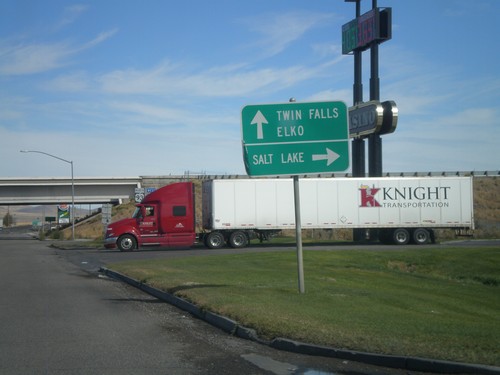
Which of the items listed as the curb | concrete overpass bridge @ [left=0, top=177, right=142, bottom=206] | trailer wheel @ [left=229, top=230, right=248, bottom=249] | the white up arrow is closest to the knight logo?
trailer wheel @ [left=229, top=230, right=248, bottom=249]

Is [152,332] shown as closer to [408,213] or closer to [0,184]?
[408,213]

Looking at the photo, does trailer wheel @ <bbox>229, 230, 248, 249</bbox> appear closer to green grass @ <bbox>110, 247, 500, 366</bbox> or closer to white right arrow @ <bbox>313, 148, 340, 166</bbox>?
green grass @ <bbox>110, 247, 500, 366</bbox>

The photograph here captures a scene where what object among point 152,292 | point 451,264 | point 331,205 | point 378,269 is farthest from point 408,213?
point 152,292

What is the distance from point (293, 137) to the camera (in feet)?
43.4

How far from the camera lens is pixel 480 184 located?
7219cm

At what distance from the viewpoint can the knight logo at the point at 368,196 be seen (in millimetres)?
36531

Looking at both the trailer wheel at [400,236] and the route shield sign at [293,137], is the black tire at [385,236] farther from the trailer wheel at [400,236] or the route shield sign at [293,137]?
the route shield sign at [293,137]

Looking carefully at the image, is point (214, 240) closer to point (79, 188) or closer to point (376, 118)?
point (376, 118)

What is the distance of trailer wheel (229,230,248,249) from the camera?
3594cm

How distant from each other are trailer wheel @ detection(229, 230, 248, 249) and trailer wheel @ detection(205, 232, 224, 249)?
0.59 meters

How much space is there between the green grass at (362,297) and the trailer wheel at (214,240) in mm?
10145

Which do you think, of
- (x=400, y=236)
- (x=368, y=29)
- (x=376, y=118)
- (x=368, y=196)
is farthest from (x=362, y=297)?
(x=368, y=29)

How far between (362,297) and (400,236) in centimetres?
2468

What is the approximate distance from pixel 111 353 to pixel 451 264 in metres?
19.3
